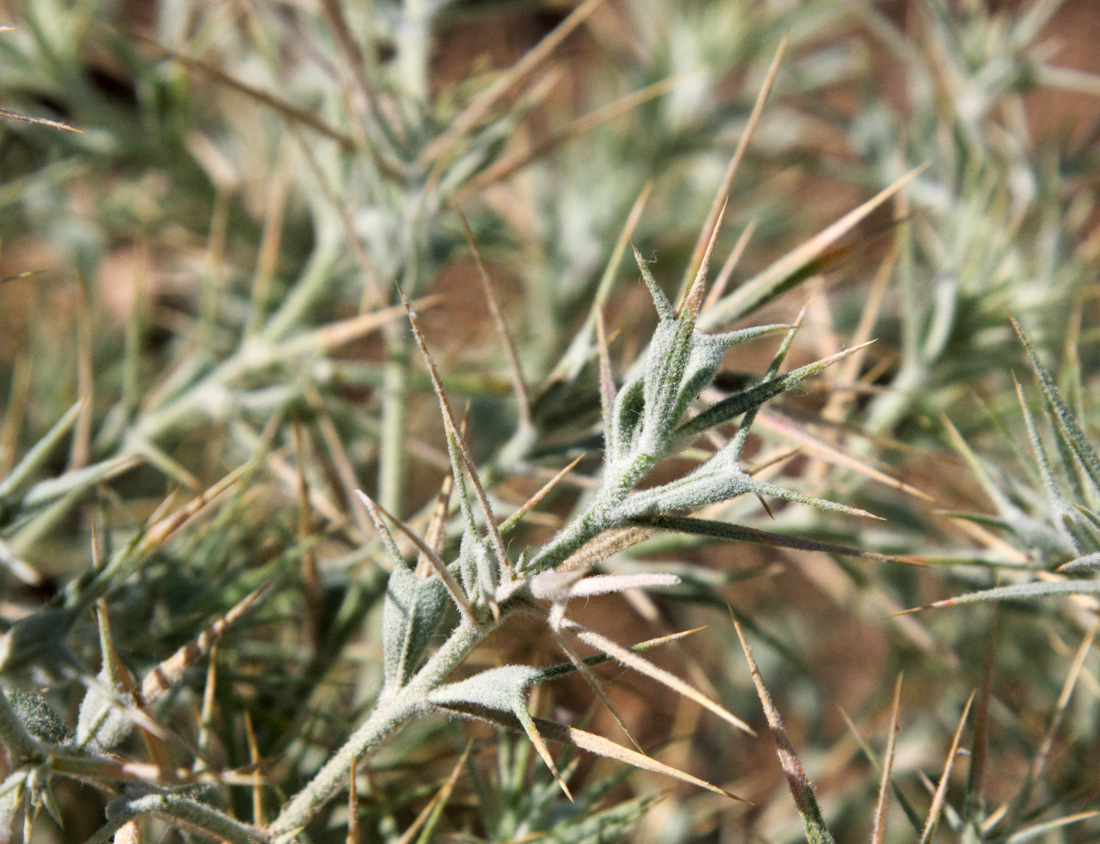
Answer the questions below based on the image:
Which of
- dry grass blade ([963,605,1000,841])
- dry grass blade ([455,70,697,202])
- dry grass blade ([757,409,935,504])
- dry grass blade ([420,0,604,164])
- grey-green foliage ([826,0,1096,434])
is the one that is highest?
dry grass blade ([420,0,604,164])

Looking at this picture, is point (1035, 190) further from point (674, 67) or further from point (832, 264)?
point (832, 264)

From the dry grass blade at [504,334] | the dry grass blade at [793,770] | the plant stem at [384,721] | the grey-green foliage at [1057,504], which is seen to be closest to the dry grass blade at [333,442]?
the dry grass blade at [504,334]

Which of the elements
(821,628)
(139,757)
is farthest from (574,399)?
(821,628)

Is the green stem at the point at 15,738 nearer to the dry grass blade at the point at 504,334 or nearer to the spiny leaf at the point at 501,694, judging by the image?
the spiny leaf at the point at 501,694

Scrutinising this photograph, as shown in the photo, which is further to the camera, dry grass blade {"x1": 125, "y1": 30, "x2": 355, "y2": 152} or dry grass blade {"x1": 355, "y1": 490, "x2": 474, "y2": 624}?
dry grass blade {"x1": 125, "y1": 30, "x2": 355, "y2": 152}

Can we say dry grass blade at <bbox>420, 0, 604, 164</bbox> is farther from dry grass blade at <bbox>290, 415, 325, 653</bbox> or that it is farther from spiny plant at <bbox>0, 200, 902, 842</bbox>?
spiny plant at <bbox>0, 200, 902, 842</bbox>

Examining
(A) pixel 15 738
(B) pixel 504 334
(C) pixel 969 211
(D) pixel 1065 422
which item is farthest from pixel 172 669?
(C) pixel 969 211

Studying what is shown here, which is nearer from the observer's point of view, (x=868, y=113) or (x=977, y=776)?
(x=977, y=776)

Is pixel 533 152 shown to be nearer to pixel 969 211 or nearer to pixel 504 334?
pixel 504 334

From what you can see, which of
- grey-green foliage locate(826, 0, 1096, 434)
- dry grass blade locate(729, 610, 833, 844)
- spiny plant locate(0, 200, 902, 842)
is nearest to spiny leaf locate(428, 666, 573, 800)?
spiny plant locate(0, 200, 902, 842)
